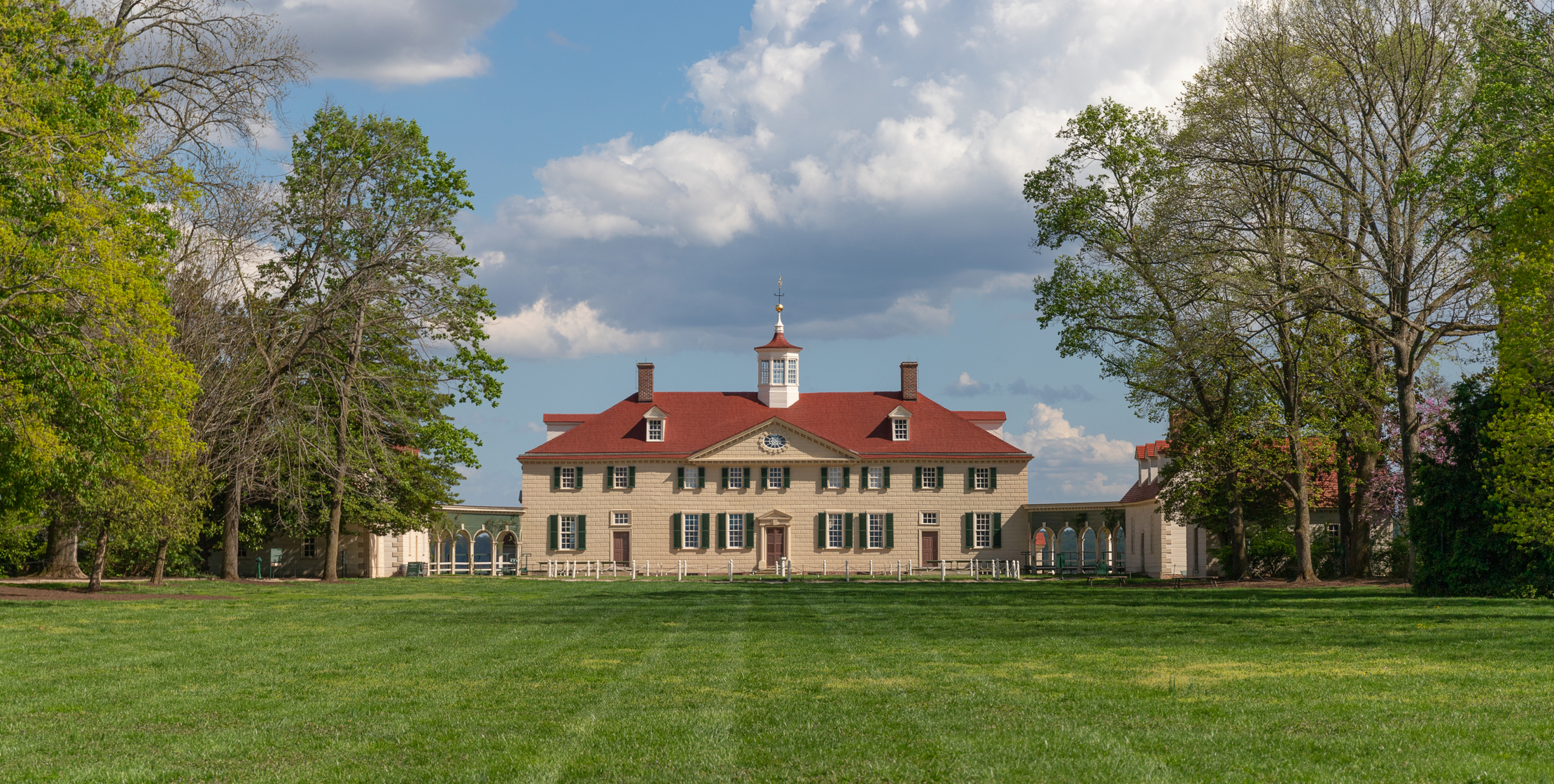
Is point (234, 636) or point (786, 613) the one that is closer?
point (234, 636)

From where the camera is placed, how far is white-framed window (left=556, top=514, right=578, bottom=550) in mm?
52125

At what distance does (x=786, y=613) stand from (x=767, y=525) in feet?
108

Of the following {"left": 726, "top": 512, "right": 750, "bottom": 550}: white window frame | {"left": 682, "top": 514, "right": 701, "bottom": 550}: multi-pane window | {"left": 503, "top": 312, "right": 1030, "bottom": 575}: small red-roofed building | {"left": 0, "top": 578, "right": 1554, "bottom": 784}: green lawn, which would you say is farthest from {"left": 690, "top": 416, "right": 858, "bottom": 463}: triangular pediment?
{"left": 0, "top": 578, "right": 1554, "bottom": 784}: green lawn

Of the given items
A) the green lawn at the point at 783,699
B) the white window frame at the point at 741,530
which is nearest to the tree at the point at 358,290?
the green lawn at the point at 783,699

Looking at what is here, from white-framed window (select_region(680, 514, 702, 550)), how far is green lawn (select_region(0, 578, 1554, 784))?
34312 millimetres

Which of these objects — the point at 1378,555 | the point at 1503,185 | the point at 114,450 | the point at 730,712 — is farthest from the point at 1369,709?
the point at 1378,555

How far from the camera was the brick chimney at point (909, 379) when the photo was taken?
56.0m

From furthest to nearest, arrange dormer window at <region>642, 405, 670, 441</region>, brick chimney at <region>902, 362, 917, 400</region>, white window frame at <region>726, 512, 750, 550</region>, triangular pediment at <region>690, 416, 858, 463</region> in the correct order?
brick chimney at <region>902, 362, 917, 400</region> < dormer window at <region>642, 405, 670, 441</region> < triangular pediment at <region>690, 416, 858, 463</region> < white window frame at <region>726, 512, 750, 550</region>

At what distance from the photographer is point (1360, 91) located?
932 inches

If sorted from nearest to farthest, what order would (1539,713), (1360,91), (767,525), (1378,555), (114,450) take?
(1539,713), (114,450), (1360,91), (1378,555), (767,525)

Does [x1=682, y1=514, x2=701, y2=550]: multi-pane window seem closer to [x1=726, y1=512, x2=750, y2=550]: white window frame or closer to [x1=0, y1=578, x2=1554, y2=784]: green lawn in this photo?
[x1=726, y1=512, x2=750, y2=550]: white window frame

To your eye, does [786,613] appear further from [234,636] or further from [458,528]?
[458,528]

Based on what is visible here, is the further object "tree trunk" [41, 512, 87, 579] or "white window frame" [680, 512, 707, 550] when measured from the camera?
"white window frame" [680, 512, 707, 550]

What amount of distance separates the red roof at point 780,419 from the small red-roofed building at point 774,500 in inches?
4.7
